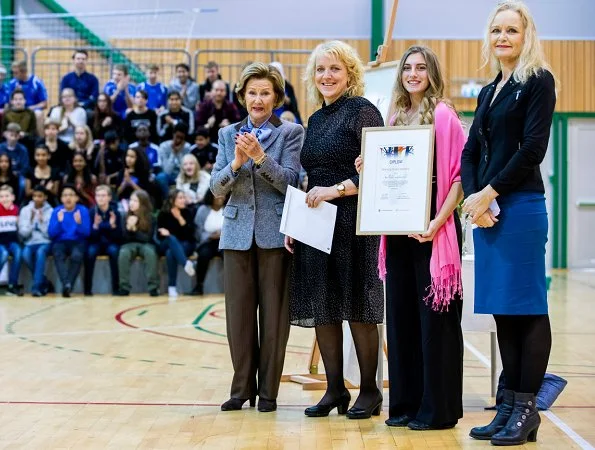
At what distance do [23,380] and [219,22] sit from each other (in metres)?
11.5

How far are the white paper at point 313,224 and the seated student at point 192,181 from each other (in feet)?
22.8

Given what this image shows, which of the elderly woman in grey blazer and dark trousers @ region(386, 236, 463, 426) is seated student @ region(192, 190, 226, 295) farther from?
dark trousers @ region(386, 236, 463, 426)

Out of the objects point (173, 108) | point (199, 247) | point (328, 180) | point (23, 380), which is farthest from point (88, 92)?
point (328, 180)

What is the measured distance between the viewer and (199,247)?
35.9ft

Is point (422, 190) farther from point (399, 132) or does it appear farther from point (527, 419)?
point (527, 419)

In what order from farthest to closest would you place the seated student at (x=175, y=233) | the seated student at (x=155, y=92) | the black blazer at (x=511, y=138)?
the seated student at (x=155, y=92)
the seated student at (x=175, y=233)
the black blazer at (x=511, y=138)

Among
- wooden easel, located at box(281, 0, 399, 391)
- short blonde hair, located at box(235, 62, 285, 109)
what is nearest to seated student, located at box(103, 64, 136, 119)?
wooden easel, located at box(281, 0, 399, 391)

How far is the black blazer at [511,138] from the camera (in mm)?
3688

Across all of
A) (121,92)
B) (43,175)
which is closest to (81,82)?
(121,92)

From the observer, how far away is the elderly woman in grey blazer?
4.54 meters

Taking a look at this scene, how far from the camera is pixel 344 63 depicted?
4.35 meters

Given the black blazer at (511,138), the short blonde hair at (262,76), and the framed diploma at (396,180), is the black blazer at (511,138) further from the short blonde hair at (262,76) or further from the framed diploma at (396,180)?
the short blonde hair at (262,76)

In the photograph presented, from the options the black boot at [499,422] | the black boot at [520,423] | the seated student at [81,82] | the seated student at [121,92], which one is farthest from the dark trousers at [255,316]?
the seated student at [81,82]

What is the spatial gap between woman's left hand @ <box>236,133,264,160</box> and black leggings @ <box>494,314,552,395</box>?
4.20 ft
